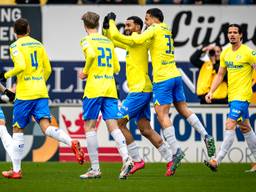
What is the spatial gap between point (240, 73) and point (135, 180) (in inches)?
111

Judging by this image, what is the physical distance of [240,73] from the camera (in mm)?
17281

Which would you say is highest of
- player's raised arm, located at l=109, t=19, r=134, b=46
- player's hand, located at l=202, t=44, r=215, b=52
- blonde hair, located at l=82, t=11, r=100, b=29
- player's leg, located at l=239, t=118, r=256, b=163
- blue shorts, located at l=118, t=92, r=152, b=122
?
blonde hair, located at l=82, t=11, r=100, b=29

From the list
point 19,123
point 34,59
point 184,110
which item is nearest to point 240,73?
point 184,110

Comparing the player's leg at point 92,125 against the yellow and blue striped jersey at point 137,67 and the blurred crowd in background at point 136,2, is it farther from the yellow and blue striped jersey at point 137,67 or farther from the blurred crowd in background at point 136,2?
the blurred crowd in background at point 136,2

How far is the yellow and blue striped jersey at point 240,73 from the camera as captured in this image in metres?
17.2

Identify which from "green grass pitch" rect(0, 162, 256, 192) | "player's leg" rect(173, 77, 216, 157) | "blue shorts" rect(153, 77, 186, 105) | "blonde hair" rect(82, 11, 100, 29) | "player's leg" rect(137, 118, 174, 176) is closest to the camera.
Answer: "green grass pitch" rect(0, 162, 256, 192)

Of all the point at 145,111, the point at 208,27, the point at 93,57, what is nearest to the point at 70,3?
the point at 208,27

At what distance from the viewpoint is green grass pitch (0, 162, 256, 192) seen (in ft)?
47.1

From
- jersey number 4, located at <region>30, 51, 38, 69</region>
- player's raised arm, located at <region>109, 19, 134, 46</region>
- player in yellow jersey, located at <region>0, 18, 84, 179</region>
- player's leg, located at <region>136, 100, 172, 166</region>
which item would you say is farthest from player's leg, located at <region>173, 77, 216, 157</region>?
jersey number 4, located at <region>30, 51, 38, 69</region>

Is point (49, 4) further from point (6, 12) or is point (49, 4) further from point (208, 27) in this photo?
point (208, 27)

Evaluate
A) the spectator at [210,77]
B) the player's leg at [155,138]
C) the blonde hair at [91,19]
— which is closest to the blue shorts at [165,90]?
the player's leg at [155,138]

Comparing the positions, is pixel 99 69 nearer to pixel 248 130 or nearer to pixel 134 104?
pixel 134 104

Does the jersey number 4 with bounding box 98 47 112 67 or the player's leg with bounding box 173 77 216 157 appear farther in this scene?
the player's leg with bounding box 173 77 216 157

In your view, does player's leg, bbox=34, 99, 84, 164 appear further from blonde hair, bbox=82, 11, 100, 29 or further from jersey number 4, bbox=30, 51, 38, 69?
blonde hair, bbox=82, 11, 100, 29
